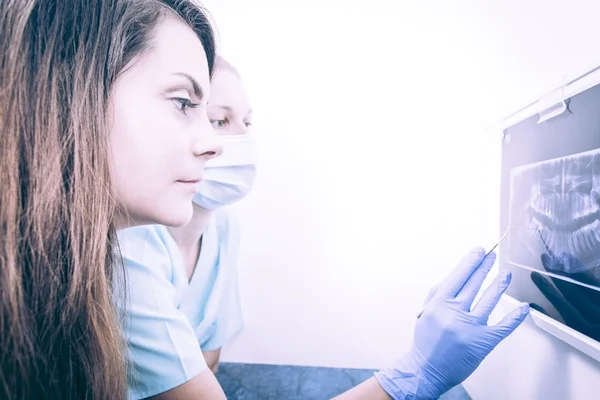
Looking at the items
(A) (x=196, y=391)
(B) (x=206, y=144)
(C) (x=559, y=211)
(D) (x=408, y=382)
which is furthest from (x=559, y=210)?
(A) (x=196, y=391)

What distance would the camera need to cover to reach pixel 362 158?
3.50 ft

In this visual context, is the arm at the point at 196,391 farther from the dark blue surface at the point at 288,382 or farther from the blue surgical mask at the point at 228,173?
the blue surgical mask at the point at 228,173

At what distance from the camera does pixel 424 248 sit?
1.04 metres

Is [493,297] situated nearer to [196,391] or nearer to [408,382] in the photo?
[408,382]

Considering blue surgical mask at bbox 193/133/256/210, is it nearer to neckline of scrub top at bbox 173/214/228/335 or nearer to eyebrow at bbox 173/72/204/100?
neckline of scrub top at bbox 173/214/228/335

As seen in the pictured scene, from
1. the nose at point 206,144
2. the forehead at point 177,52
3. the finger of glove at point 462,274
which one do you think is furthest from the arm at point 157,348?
the finger of glove at point 462,274

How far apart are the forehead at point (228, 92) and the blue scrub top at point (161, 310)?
1.27 ft

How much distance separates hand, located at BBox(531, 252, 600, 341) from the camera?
21.5 inches

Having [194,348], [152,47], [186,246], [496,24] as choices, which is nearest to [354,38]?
[496,24]

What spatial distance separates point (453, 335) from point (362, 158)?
56 centimetres

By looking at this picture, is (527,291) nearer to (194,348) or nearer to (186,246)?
(194,348)

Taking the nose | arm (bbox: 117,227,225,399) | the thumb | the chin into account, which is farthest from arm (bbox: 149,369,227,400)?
the thumb

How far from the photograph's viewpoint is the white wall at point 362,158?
0.97 metres

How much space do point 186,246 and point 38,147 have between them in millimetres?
622
